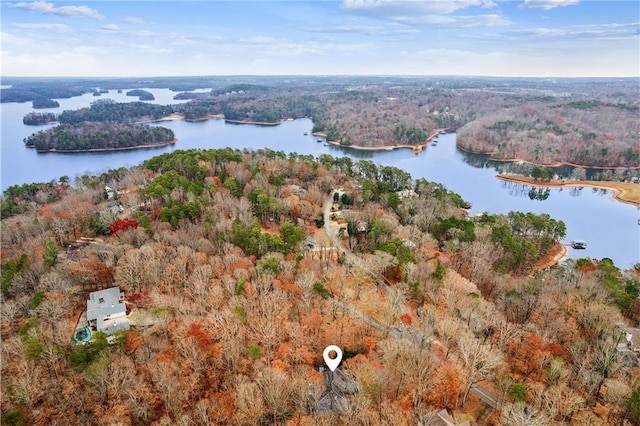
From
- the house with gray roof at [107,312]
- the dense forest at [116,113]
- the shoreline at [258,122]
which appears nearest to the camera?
the house with gray roof at [107,312]

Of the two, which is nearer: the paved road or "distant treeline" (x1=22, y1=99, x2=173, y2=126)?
the paved road

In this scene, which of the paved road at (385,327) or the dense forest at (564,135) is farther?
the dense forest at (564,135)

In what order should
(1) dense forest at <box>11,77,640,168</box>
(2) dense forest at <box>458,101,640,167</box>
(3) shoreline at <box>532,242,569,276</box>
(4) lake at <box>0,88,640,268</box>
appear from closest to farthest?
(3) shoreline at <box>532,242,569,276</box> < (4) lake at <box>0,88,640,268</box> < (2) dense forest at <box>458,101,640,167</box> < (1) dense forest at <box>11,77,640,168</box>

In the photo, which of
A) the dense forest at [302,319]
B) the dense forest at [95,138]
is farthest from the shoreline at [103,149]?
the dense forest at [302,319]

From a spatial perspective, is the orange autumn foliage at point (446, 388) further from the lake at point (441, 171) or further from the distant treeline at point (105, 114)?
the distant treeline at point (105, 114)

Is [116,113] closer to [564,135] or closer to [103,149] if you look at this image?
[103,149]

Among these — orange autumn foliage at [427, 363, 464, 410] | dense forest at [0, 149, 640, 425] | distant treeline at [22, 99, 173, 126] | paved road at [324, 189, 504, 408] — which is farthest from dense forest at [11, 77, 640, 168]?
orange autumn foliage at [427, 363, 464, 410]

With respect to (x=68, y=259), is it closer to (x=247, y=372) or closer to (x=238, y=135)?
(x=247, y=372)

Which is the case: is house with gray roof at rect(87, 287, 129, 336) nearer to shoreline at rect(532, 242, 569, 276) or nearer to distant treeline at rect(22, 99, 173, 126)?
shoreline at rect(532, 242, 569, 276)
